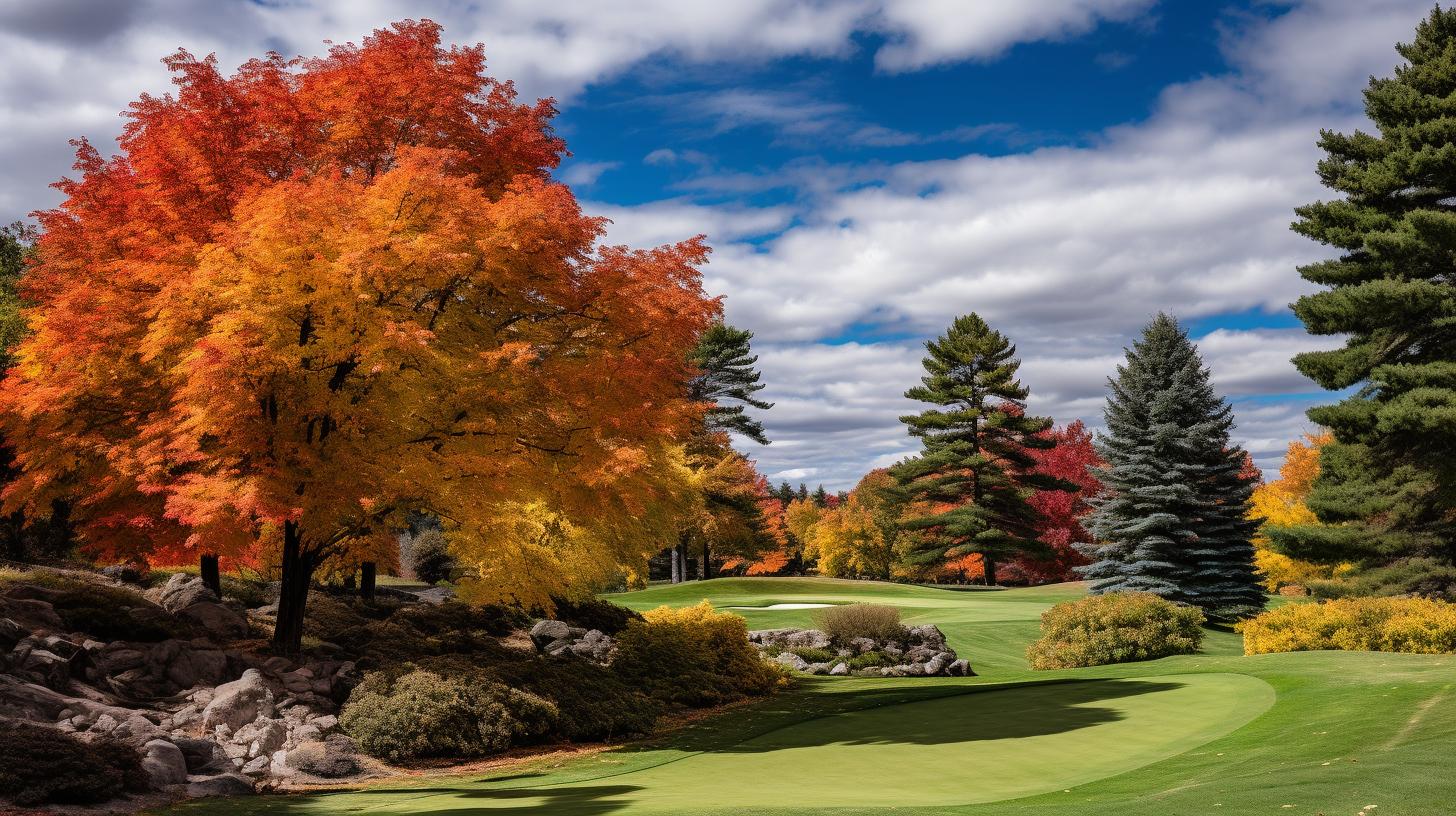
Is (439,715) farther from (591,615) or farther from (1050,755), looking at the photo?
(591,615)

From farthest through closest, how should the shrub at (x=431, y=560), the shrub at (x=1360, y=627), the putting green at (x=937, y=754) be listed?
the shrub at (x=431, y=560) < the shrub at (x=1360, y=627) < the putting green at (x=937, y=754)

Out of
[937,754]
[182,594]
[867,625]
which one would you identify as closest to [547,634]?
[182,594]

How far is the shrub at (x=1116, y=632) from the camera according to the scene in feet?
71.2

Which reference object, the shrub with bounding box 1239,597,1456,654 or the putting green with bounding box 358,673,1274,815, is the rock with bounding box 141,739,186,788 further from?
the shrub with bounding box 1239,597,1456,654

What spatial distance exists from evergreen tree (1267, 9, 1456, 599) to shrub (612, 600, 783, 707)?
1613 centimetres

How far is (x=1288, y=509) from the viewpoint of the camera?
41500 millimetres

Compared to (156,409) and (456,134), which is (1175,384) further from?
(156,409)

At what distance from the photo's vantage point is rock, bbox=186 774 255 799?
9.86m

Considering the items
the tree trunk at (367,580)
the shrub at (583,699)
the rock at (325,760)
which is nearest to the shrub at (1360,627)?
the shrub at (583,699)

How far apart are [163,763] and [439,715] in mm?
3488

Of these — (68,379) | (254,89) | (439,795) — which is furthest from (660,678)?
(254,89)

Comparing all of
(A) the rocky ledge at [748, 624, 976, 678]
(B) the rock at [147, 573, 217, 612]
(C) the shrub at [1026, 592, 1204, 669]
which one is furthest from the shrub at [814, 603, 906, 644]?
(B) the rock at [147, 573, 217, 612]

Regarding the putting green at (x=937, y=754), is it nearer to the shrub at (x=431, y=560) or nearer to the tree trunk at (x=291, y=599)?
the tree trunk at (x=291, y=599)

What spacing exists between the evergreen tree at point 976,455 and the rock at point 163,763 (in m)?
45.3
